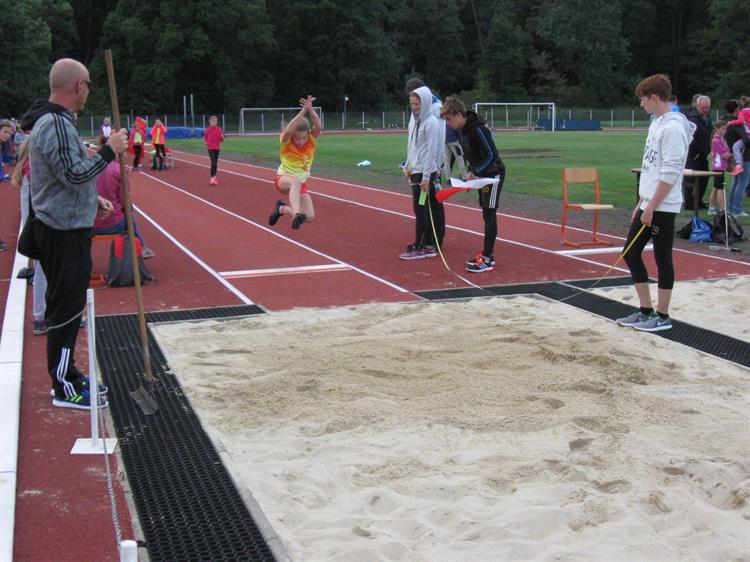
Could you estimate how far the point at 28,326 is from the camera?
7.81 m

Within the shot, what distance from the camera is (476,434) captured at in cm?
520

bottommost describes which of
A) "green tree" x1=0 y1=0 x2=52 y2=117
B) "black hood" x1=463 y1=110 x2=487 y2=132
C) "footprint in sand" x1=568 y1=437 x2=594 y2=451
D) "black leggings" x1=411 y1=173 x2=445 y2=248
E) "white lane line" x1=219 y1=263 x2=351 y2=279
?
"footprint in sand" x1=568 y1=437 x2=594 y2=451

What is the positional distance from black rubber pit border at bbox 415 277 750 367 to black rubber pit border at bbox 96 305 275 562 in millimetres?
3533

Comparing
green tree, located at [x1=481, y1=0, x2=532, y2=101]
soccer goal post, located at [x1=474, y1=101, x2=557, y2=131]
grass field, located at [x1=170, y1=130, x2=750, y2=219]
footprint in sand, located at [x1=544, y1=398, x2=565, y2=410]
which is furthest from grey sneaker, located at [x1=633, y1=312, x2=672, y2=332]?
green tree, located at [x1=481, y1=0, x2=532, y2=101]

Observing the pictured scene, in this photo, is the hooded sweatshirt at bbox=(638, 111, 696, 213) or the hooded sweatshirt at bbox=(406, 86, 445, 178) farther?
the hooded sweatshirt at bbox=(406, 86, 445, 178)

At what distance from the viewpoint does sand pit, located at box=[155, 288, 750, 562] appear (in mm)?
4000

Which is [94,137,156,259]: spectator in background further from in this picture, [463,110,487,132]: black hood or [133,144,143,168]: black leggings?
[133,144,143,168]: black leggings

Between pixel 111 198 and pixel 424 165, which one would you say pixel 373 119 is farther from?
pixel 111 198

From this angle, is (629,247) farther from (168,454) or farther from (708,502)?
(168,454)

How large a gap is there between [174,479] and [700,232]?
964cm

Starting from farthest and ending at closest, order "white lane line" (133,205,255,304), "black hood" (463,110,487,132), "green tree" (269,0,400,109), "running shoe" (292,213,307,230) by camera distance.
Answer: "green tree" (269,0,400,109)
"running shoe" (292,213,307,230)
"black hood" (463,110,487,132)
"white lane line" (133,205,255,304)

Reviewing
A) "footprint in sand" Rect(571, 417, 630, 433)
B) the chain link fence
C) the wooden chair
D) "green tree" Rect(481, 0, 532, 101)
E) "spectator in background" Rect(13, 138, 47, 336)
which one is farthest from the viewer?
"green tree" Rect(481, 0, 532, 101)

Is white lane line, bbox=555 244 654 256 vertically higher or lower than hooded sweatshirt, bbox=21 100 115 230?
lower

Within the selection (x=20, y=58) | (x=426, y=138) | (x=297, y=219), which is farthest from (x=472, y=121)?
(x=20, y=58)
